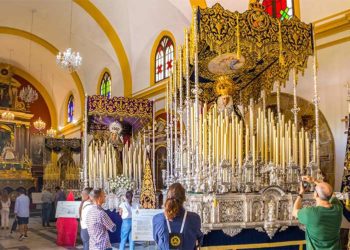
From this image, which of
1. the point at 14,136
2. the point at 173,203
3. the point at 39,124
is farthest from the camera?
the point at 14,136

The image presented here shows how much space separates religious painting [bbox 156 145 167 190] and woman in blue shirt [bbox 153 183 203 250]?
37.3ft

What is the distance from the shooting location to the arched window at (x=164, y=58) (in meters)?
16.6

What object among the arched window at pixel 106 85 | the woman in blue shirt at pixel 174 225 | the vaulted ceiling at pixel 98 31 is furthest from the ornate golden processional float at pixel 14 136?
the woman in blue shirt at pixel 174 225

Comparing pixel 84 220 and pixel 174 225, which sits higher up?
pixel 174 225

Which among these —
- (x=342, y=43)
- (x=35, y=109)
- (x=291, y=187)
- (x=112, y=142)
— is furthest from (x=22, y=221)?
(x=35, y=109)

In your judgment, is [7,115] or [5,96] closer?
[7,115]

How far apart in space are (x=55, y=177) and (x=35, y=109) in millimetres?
7776

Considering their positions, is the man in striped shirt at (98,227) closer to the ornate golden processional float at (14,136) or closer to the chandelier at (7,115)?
the ornate golden processional float at (14,136)

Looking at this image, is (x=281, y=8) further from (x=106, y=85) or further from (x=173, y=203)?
(x=106, y=85)

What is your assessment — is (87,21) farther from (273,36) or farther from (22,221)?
(273,36)

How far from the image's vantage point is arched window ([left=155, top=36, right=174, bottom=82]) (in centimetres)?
1661

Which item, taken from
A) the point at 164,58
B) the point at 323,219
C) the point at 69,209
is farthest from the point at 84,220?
the point at 164,58

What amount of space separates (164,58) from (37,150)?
578 inches

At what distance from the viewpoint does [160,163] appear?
51.9 ft
